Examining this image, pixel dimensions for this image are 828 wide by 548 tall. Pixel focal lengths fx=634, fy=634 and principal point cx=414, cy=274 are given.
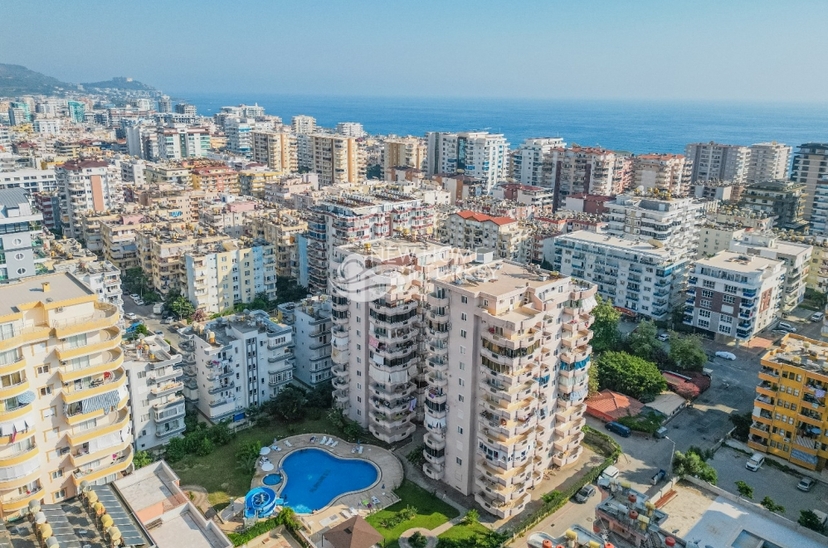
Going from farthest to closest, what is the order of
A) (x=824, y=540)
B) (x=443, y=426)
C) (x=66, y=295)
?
1. (x=443, y=426)
2. (x=66, y=295)
3. (x=824, y=540)

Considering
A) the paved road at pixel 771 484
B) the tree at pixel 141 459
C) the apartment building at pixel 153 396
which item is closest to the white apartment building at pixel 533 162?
the paved road at pixel 771 484

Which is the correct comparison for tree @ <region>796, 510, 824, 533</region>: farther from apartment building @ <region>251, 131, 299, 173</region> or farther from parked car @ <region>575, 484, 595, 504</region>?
apartment building @ <region>251, 131, 299, 173</region>

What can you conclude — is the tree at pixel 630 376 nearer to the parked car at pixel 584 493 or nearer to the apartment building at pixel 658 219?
the parked car at pixel 584 493

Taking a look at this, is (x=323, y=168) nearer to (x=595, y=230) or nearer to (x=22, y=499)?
(x=595, y=230)

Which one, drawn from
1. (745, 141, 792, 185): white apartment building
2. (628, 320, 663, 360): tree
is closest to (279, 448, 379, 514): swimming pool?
(628, 320, 663, 360): tree

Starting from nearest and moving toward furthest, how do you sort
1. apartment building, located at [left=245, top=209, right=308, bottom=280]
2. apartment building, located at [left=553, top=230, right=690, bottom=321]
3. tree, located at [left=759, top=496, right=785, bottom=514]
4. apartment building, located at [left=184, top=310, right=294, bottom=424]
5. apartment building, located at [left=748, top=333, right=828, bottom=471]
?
tree, located at [left=759, top=496, right=785, bottom=514]
apartment building, located at [left=748, top=333, right=828, bottom=471]
apartment building, located at [left=184, top=310, right=294, bottom=424]
apartment building, located at [left=553, top=230, right=690, bottom=321]
apartment building, located at [left=245, top=209, right=308, bottom=280]

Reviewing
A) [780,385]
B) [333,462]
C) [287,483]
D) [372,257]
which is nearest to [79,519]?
[287,483]
